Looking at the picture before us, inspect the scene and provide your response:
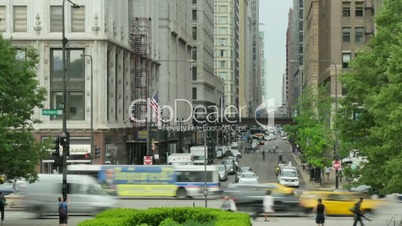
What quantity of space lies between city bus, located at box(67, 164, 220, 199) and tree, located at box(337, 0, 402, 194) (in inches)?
775

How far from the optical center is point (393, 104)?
27719 millimetres

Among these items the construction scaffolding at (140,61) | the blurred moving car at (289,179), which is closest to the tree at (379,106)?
the blurred moving car at (289,179)

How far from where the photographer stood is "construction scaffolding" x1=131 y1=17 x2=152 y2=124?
7838 centimetres

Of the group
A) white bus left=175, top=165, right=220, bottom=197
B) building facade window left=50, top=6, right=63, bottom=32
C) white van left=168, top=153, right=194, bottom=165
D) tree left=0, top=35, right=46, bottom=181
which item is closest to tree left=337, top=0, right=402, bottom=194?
tree left=0, top=35, right=46, bottom=181

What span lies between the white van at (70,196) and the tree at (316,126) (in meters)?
23.7

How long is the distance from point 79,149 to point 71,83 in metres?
5.90

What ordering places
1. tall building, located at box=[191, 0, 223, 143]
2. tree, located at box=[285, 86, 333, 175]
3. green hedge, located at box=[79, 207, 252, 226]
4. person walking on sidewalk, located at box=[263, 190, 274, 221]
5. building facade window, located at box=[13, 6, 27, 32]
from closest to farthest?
green hedge, located at box=[79, 207, 252, 226] → person walking on sidewalk, located at box=[263, 190, 274, 221] → building facade window, located at box=[13, 6, 27, 32] → tree, located at box=[285, 86, 333, 175] → tall building, located at box=[191, 0, 223, 143]

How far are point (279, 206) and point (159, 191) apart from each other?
576 inches

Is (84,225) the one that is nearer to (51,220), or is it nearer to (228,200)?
(228,200)

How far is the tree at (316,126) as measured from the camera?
209ft

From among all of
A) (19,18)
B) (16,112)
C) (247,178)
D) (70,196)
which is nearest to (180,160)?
(247,178)

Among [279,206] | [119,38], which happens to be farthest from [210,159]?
[279,206]

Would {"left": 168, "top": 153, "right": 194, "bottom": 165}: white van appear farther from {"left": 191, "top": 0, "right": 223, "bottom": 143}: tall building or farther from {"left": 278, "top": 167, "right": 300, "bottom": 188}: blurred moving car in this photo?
{"left": 191, "top": 0, "right": 223, "bottom": 143}: tall building

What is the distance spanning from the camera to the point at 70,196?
39750 mm
